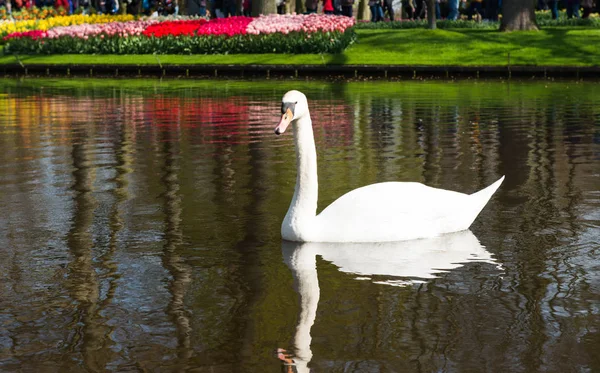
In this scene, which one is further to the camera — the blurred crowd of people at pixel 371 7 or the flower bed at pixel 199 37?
the blurred crowd of people at pixel 371 7

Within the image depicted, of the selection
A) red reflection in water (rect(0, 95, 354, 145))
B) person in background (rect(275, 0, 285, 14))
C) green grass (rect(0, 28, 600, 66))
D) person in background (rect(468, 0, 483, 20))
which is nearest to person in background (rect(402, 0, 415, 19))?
person in background (rect(468, 0, 483, 20))

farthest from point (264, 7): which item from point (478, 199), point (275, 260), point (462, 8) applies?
point (275, 260)

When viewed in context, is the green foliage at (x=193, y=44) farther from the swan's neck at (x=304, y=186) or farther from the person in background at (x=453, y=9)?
the swan's neck at (x=304, y=186)

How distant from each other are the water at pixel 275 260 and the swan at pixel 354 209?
0.38ft

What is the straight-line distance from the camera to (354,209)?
29.0 ft

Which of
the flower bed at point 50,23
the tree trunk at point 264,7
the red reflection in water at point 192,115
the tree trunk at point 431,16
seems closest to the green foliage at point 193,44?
the tree trunk at point 431,16

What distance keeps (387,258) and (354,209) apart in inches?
19.4

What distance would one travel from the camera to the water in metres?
6.23

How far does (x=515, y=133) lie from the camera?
17.0 meters

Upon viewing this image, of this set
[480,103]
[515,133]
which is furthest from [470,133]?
[480,103]

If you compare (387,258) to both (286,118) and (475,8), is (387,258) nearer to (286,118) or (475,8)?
(286,118)

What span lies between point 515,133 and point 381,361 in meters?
11.4

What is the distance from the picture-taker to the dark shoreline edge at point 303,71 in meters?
28.3

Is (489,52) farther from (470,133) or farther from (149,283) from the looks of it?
(149,283)
